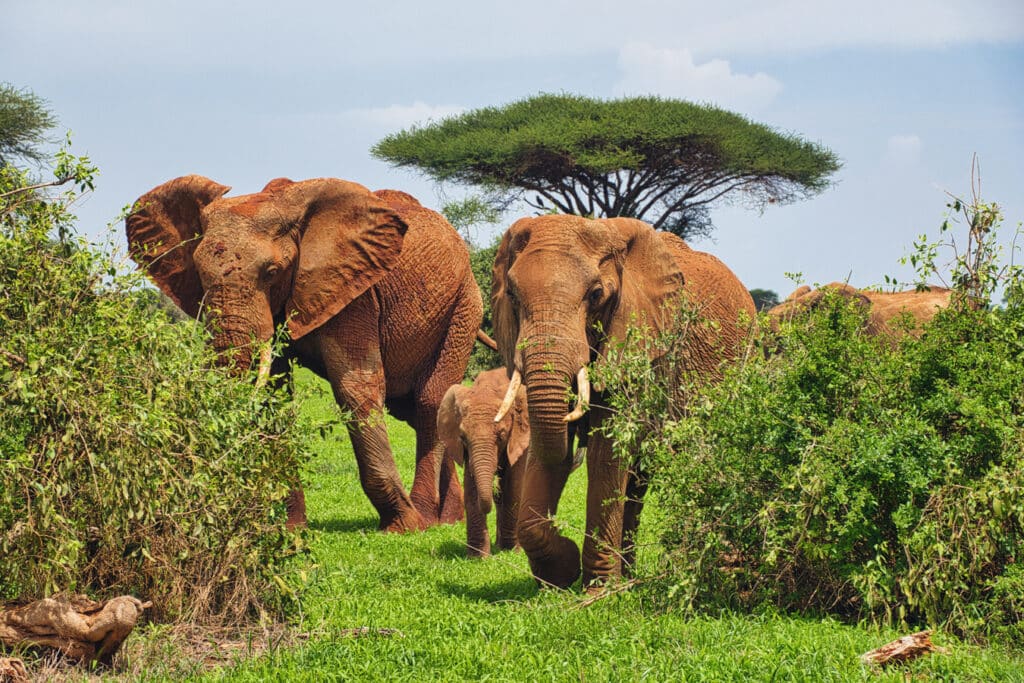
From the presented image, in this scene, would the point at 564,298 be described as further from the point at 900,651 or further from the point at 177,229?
the point at 177,229

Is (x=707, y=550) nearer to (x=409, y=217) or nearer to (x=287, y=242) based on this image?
(x=287, y=242)

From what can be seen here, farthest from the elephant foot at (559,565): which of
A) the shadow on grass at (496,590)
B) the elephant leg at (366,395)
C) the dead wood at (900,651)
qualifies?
the elephant leg at (366,395)

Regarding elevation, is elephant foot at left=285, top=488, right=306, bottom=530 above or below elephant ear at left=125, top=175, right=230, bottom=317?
below

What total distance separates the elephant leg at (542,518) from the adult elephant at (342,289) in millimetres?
3100

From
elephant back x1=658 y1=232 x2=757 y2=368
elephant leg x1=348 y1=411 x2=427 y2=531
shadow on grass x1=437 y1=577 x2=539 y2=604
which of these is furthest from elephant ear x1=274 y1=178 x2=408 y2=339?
shadow on grass x1=437 y1=577 x2=539 y2=604

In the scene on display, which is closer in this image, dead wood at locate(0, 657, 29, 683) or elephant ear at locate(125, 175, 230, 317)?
dead wood at locate(0, 657, 29, 683)

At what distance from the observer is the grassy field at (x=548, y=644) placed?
20.0 feet

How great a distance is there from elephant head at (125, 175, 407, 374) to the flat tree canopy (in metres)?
25.6

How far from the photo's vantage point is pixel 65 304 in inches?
280

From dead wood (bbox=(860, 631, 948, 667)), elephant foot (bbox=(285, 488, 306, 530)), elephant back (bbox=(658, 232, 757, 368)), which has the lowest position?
elephant foot (bbox=(285, 488, 306, 530))

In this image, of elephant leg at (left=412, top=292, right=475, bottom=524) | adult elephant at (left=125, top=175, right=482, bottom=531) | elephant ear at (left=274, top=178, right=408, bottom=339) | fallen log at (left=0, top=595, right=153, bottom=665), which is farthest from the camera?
elephant leg at (left=412, top=292, right=475, bottom=524)

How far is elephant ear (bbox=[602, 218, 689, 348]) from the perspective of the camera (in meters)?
8.83

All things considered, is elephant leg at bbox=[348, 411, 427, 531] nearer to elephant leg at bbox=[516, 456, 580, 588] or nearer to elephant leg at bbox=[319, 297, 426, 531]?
elephant leg at bbox=[319, 297, 426, 531]

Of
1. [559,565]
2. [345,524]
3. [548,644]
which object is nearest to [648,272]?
[559,565]
